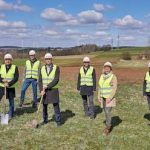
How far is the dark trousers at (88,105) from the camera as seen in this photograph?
548 inches

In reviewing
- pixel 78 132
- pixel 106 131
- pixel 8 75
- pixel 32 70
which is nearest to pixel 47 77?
pixel 8 75

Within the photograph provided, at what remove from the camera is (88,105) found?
14555 mm

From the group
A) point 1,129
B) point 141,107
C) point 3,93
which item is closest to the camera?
point 1,129

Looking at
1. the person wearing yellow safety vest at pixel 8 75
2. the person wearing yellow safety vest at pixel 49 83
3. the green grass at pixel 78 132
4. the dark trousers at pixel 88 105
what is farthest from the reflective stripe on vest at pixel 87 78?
the person wearing yellow safety vest at pixel 8 75

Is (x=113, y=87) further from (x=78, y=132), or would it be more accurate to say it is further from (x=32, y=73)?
(x=32, y=73)

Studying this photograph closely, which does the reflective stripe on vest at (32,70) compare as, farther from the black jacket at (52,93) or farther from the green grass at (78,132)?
the black jacket at (52,93)

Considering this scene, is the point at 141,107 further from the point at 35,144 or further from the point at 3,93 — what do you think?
the point at 35,144

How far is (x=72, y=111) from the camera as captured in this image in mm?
15617

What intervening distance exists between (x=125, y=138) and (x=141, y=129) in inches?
52.7

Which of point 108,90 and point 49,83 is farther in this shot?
point 49,83

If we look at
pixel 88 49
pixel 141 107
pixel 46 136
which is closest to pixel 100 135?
pixel 46 136

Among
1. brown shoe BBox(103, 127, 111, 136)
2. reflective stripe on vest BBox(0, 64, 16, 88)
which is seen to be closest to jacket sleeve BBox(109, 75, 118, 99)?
brown shoe BBox(103, 127, 111, 136)

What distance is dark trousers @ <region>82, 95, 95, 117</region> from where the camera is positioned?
45.6 feet

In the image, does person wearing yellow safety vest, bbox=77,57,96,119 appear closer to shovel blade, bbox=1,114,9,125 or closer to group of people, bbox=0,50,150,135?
group of people, bbox=0,50,150,135
